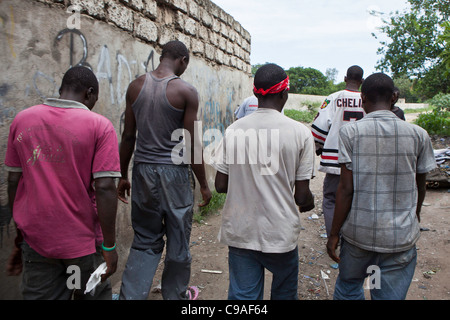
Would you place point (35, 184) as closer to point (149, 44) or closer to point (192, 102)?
point (192, 102)

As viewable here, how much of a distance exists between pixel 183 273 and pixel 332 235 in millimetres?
1081

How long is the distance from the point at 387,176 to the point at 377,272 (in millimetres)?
546

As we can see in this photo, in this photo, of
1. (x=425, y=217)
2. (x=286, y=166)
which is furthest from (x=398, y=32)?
(x=286, y=166)

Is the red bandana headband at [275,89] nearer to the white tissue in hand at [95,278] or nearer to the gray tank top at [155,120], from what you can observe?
the gray tank top at [155,120]

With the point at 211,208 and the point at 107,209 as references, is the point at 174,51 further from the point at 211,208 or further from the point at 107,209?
the point at 211,208

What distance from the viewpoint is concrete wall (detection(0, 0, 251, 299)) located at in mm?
2133

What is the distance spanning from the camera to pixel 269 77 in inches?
73.5

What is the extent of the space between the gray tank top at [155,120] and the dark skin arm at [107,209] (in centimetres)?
59

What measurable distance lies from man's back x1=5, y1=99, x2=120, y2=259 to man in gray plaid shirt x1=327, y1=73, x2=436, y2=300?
1297 millimetres

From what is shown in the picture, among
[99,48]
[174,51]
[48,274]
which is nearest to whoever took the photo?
[48,274]

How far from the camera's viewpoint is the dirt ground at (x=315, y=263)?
301 cm

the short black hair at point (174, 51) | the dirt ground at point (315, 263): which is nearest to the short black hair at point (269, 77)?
the short black hair at point (174, 51)

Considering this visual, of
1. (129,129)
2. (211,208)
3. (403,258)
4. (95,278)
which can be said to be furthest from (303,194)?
(211,208)

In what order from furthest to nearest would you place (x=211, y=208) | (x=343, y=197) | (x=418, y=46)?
(x=418, y=46) → (x=211, y=208) → (x=343, y=197)
